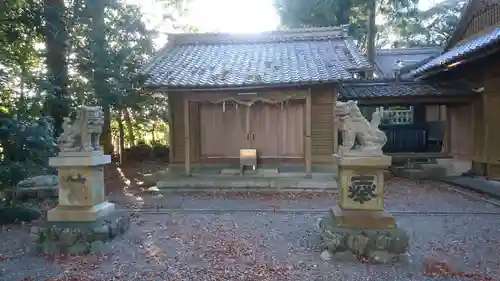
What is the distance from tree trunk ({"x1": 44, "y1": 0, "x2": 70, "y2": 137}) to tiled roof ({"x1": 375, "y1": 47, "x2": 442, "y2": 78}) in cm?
1903

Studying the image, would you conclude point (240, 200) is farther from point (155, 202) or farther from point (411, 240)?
point (411, 240)

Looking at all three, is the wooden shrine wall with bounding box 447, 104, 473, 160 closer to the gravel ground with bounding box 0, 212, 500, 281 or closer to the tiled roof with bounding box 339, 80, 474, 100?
the tiled roof with bounding box 339, 80, 474, 100

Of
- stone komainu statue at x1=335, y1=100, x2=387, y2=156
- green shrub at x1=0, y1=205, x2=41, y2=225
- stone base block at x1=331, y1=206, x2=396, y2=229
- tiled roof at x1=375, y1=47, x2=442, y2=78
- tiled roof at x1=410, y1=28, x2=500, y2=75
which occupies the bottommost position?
green shrub at x1=0, y1=205, x2=41, y2=225

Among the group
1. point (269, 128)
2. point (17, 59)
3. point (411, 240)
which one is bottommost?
point (411, 240)

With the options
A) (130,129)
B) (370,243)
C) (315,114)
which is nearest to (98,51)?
(315,114)

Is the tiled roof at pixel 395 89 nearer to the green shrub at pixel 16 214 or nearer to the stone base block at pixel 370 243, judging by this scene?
the stone base block at pixel 370 243

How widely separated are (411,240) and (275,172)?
6.12 metres

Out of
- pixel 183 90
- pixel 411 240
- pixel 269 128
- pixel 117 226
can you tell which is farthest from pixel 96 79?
pixel 411 240

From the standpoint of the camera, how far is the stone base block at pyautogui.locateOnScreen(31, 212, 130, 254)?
579cm

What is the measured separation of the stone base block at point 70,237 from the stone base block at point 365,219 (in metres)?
3.64

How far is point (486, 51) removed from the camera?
9.87 metres

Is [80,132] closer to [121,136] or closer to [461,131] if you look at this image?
[121,136]

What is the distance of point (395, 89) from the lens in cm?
1418

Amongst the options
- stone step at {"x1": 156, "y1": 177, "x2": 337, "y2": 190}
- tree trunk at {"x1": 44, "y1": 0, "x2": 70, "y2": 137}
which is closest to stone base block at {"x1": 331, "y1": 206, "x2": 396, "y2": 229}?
stone step at {"x1": 156, "y1": 177, "x2": 337, "y2": 190}
